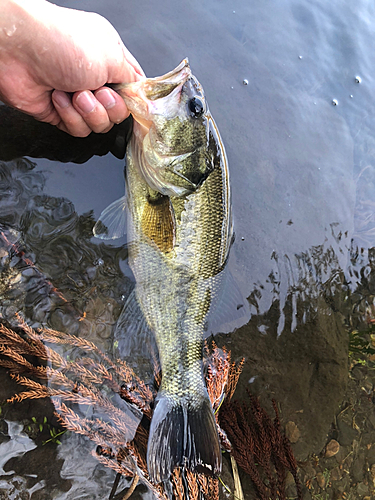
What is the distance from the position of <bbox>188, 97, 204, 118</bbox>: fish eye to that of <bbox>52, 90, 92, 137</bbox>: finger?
777mm

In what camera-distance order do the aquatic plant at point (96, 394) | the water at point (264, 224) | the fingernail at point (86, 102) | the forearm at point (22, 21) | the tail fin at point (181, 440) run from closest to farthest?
the forearm at point (22, 21), the fingernail at point (86, 102), the tail fin at point (181, 440), the aquatic plant at point (96, 394), the water at point (264, 224)

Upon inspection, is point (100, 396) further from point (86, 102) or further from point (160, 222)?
point (86, 102)

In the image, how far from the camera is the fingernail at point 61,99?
7.52 feet

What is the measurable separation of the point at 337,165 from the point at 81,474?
11.3 feet

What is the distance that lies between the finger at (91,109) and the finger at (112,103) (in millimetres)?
29

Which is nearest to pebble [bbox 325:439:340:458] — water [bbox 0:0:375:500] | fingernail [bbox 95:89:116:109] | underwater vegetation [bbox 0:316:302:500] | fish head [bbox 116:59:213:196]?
water [bbox 0:0:375:500]

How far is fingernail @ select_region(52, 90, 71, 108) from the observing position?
2.29 meters

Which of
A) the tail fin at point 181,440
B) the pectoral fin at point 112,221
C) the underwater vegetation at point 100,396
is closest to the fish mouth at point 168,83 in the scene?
the pectoral fin at point 112,221

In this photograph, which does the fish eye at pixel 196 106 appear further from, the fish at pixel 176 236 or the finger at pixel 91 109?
the finger at pixel 91 109

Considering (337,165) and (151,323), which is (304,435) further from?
(337,165)

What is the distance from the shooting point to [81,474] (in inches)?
96.7

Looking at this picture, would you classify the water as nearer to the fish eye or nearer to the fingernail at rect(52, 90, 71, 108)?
the fingernail at rect(52, 90, 71, 108)

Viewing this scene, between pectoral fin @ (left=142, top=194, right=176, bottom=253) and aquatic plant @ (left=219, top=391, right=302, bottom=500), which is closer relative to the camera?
pectoral fin @ (left=142, top=194, right=176, bottom=253)

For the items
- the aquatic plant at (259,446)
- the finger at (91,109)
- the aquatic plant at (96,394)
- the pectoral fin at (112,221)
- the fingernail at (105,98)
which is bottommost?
the aquatic plant at (96,394)
